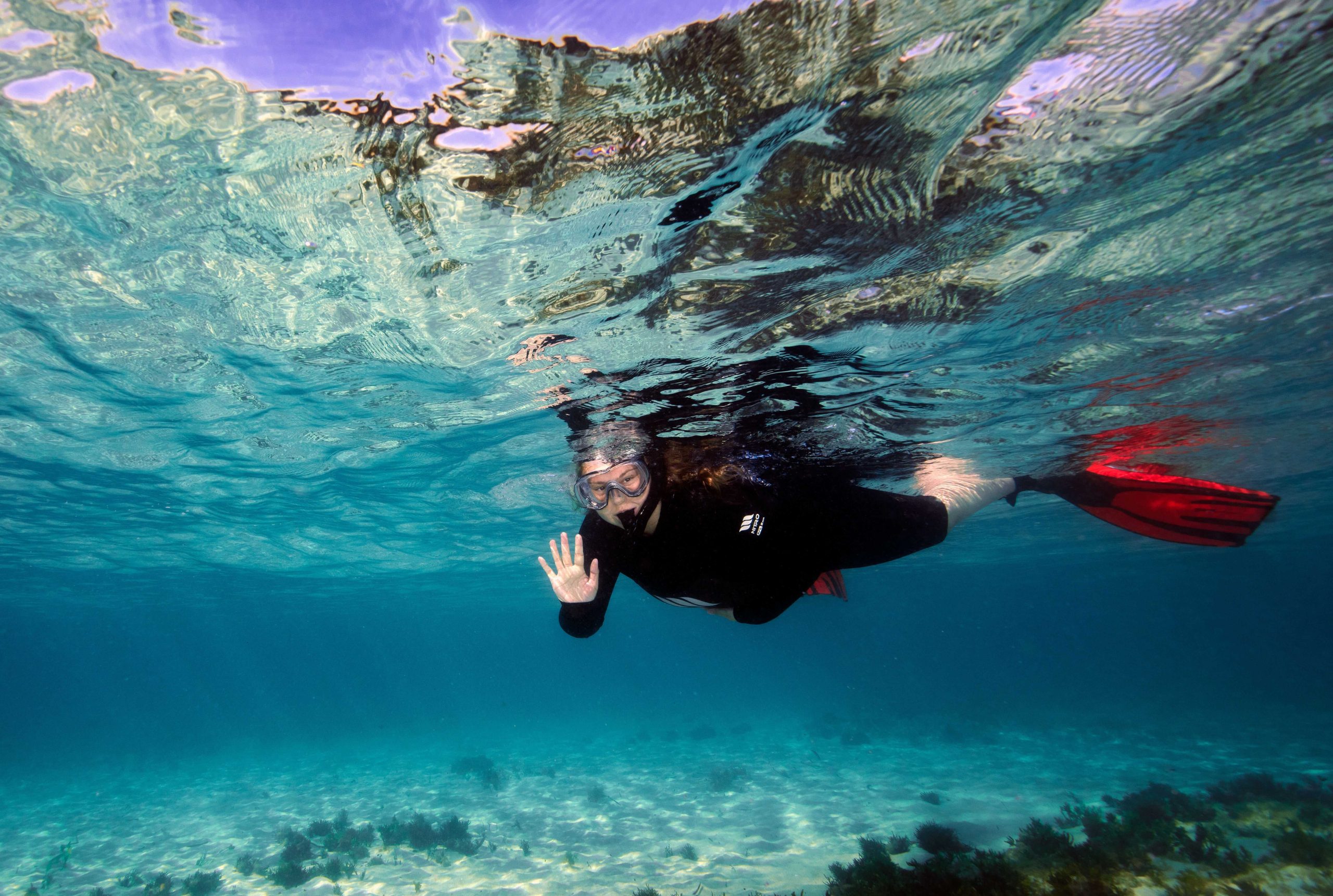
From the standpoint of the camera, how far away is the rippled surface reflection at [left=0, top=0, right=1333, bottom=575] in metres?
4.37

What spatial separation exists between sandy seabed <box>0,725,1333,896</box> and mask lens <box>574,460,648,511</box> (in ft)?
34.2

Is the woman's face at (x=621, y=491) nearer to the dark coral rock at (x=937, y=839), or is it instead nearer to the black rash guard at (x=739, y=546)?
the black rash guard at (x=739, y=546)

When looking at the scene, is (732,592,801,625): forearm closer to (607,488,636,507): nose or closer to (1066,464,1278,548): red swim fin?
(607,488,636,507): nose

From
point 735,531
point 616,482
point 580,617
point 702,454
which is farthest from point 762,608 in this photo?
point 702,454

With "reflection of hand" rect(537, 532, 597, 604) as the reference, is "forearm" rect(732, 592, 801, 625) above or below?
below

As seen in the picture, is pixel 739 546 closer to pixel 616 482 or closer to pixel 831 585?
pixel 616 482

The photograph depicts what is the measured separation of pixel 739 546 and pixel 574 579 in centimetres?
162

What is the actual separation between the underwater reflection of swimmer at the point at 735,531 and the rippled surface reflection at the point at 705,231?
2712 mm

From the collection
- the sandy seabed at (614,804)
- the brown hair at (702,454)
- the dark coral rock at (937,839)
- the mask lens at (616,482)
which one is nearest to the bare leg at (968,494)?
the brown hair at (702,454)

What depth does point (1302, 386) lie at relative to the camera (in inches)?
508

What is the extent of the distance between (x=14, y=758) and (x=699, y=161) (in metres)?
72.9

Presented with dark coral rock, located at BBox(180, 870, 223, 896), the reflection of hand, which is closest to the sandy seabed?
dark coral rock, located at BBox(180, 870, 223, 896)

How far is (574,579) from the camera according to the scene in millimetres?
5398

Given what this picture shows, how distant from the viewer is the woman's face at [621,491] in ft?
17.9
